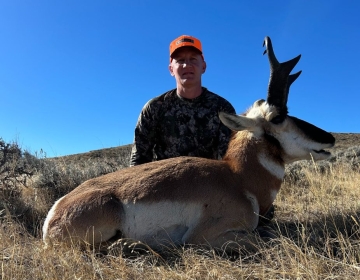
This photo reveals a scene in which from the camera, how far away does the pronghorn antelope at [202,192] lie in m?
3.88

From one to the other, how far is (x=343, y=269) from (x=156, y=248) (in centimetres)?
198

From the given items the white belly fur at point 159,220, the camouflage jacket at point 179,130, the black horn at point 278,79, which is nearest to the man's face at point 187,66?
the camouflage jacket at point 179,130

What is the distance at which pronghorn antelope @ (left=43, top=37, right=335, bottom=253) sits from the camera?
3879mm

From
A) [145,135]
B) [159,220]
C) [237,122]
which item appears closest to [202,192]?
[159,220]

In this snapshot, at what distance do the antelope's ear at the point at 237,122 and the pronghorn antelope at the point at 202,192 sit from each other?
1cm

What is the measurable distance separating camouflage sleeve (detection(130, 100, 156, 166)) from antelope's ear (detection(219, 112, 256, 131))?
2527 millimetres

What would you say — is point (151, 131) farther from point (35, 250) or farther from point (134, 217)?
point (35, 250)

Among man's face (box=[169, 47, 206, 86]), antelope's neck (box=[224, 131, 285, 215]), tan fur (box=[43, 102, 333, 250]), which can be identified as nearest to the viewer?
tan fur (box=[43, 102, 333, 250])

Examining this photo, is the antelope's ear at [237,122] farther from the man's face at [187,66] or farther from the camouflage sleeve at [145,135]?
the camouflage sleeve at [145,135]

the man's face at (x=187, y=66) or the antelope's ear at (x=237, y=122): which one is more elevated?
the man's face at (x=187, y=66)

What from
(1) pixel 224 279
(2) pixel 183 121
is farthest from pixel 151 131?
(1) pixel 224 279

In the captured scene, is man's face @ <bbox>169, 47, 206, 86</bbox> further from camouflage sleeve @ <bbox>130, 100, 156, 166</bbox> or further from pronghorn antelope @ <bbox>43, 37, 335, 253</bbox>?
pronghorn antelope @ <bbox>43, 37, 335, 253</bbox>

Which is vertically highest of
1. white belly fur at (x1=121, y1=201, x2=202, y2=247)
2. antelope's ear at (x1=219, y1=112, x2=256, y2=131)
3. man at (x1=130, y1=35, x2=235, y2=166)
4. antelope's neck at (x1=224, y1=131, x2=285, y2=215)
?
man at (x1=130, y1=35, x2=235, y2=166)

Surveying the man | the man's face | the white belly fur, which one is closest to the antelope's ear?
the white belly fur
